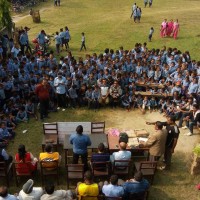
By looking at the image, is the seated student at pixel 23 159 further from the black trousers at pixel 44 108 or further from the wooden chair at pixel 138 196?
the black trousers at pixel 44 108

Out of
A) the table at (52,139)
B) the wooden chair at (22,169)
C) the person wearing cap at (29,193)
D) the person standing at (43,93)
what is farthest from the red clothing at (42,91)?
the person wearing cap at (29,193)

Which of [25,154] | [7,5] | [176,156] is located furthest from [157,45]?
[25,154]

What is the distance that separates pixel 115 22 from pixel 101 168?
71.5ft

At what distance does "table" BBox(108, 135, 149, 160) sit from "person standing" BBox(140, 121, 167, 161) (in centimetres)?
37

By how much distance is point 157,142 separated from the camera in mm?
10141

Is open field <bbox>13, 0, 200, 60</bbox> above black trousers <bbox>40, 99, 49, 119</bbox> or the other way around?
above

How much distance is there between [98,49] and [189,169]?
44.4 ft

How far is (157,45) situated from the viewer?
2334cm

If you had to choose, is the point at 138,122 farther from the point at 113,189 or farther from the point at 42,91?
the point at 113,189

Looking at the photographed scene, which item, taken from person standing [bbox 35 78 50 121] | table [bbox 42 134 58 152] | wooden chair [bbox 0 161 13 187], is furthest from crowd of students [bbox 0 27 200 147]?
wooden chair [bbox 0 161 13 187]

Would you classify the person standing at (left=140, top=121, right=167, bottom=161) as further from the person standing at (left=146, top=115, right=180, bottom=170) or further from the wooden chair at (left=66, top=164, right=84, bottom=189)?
the wooden chair at (left=66, top=164, right=84, bottom=189)

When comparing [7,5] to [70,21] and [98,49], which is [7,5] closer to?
[98,49]

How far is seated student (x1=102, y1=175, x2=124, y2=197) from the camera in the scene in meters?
8.28

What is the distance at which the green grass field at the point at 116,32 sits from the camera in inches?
410
